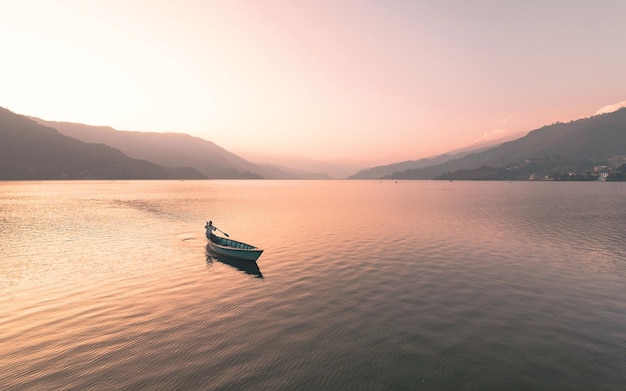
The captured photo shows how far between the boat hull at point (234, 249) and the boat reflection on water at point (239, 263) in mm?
615

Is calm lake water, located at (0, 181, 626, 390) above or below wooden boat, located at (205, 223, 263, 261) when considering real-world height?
below

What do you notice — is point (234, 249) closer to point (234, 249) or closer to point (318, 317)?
point (234, 249)

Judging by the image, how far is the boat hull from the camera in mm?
37062

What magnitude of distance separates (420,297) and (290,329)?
43.3 feet

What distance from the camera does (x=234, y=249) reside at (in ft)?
127

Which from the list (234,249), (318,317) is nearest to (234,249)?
(234,249)

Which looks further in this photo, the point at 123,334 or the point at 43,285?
the point at 43,285

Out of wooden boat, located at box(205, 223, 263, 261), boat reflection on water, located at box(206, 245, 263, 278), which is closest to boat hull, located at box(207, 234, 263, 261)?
wooden boat, located at box(205, 223, 263, 261)

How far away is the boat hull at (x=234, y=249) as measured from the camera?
122ft

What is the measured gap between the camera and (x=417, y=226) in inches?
2559

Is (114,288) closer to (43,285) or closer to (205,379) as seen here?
(43,285)

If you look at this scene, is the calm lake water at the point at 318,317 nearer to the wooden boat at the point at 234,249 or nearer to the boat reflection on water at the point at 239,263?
the boat reflection on water at the point at 239,263

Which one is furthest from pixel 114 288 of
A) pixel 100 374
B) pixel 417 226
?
pixel 417 226

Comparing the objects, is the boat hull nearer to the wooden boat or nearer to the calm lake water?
the wooden boat
